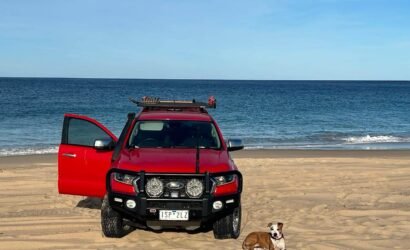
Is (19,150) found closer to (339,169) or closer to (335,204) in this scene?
(339,169)

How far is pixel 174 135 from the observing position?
24.9 ft

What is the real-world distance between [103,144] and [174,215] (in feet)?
5.56

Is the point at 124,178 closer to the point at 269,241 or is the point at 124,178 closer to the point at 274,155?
the point at 269,241

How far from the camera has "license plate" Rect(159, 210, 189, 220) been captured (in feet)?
20.6

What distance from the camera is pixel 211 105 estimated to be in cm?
871

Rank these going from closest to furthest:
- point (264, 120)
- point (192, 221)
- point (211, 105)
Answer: point (192, 221)
point (211, 105)
point (264, 120)

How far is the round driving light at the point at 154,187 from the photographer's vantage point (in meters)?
6.32

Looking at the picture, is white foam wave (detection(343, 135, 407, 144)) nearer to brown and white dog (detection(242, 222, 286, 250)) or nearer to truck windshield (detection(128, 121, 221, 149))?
truck windshield (detection(128, 121, 221, 149))

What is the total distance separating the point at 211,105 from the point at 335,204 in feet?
9.73

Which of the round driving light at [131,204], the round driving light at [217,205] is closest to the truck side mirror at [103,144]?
the round driving light at [131,204]

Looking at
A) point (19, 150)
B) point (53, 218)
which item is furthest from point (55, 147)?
point (53, 218)

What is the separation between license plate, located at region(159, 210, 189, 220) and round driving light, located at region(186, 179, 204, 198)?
0.71 ft

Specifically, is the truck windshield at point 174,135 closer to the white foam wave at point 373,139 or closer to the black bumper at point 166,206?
the black bumper at point 166,206

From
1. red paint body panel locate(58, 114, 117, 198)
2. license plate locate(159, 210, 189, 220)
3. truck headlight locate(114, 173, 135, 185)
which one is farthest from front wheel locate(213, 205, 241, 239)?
red paint body panel locate(58, 114, 117, 198)
